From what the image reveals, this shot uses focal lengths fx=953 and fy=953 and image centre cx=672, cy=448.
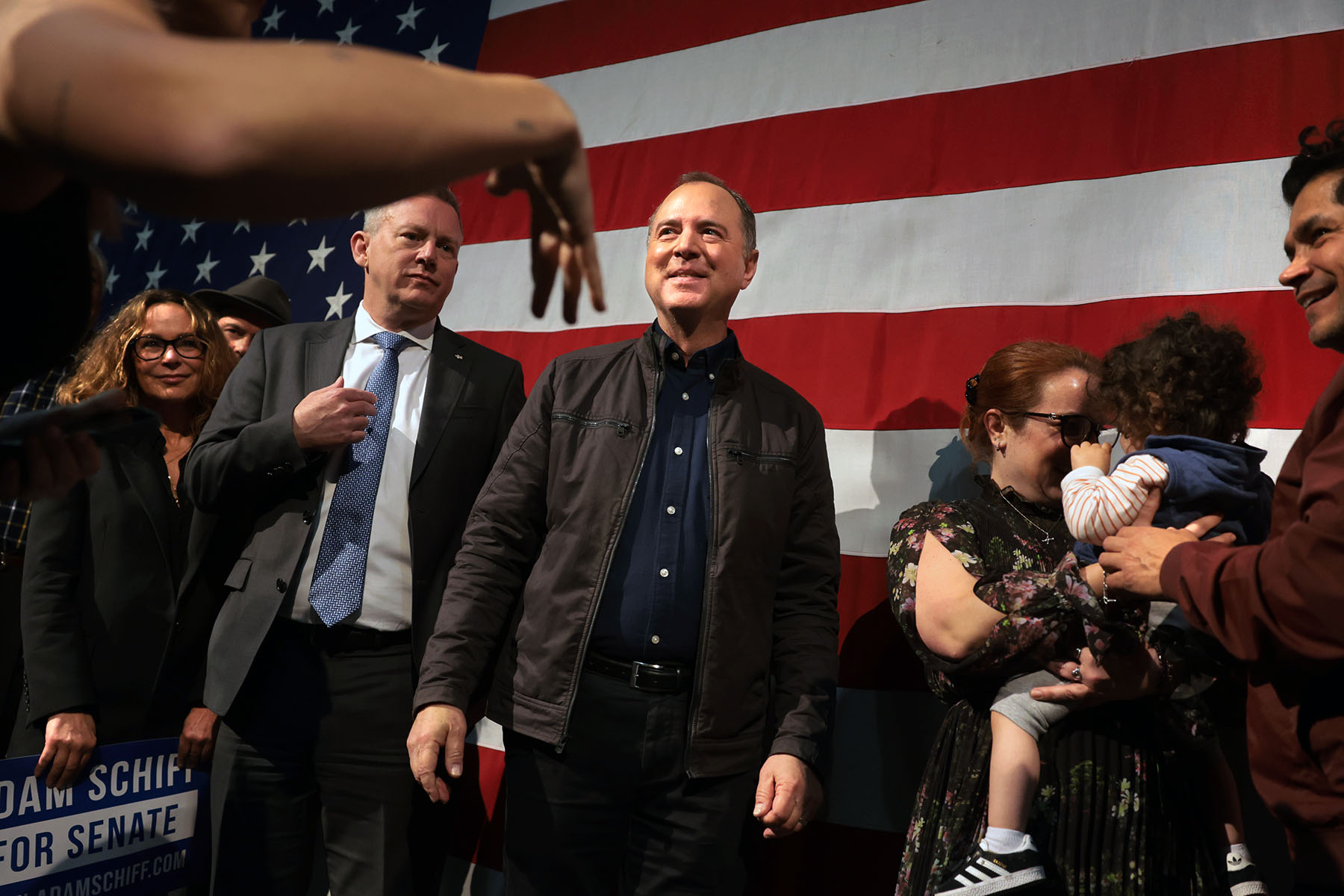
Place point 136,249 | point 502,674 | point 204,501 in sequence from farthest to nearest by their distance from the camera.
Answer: point 136,249
point 204,501
point 502,674

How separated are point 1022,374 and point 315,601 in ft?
4.81

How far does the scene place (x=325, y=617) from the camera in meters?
1.86

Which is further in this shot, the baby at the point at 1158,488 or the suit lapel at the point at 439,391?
the suit lapel at the point at 439,391

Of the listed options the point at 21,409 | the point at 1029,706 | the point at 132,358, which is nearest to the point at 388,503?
the point at 132,358

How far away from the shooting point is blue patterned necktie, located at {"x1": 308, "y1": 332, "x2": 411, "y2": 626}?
189 cm

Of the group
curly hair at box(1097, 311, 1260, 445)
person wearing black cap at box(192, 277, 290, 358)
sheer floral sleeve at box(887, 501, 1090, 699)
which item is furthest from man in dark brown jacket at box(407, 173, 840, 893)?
person wearing black cap at box(192, 277, 290, 358)

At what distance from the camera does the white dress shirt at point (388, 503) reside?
1920mm

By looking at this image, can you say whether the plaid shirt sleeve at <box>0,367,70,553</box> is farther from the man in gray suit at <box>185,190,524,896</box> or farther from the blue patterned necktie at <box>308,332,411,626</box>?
the blue patterned necktie at <box>308,332,411,626</box>

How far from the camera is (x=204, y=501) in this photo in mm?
1933

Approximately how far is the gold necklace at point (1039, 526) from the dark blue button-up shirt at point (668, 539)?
60cm

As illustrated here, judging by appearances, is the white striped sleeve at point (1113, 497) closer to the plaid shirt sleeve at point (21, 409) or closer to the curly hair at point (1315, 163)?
the curly hair at point (1315, 163)

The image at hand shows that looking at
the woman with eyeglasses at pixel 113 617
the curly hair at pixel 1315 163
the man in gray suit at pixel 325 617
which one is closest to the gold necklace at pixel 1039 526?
the curly hair at pixel 1315 163

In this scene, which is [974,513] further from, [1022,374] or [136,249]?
[136,249]

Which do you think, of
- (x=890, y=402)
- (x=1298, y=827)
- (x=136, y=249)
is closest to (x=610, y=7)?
(x=890, y=402)
